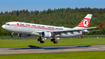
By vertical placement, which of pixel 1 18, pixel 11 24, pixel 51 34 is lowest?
pixel 51 34

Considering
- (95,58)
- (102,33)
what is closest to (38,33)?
(95,58)

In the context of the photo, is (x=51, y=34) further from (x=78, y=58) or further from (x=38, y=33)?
(x=78, y=58)

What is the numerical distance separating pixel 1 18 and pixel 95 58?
171 meters

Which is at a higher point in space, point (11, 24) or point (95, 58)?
point (11, 24)

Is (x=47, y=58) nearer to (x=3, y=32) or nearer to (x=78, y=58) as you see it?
(x=78, y=58)

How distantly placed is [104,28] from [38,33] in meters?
111

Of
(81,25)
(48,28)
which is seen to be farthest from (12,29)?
(81,25)

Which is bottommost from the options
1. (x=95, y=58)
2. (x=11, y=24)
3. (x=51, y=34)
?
(x=95, y=58)

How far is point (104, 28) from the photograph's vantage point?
152m

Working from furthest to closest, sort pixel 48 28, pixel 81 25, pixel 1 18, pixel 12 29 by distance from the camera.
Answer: pixel 1 18 < pixel 81 25 < pixel 48 28 < pixel 12 29

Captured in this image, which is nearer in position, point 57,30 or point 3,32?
point 57,30

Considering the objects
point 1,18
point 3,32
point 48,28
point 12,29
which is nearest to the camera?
point 12,29

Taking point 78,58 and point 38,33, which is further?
point 38,33

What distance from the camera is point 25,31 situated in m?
49.9
